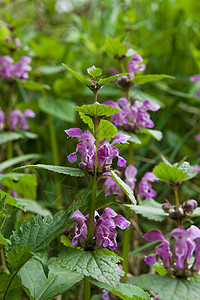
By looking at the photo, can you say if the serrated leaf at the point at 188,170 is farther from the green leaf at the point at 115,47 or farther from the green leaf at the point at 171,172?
the green leaf at the point at 115,47

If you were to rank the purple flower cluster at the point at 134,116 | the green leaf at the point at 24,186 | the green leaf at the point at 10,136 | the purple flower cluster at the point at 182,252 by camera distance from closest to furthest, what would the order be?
the purple flower cluster at the point at 182,252 < the purple flower cluster at the point at 134,116 < the green leaf at the point at 24,186 < the green leaf at the point at 10,136

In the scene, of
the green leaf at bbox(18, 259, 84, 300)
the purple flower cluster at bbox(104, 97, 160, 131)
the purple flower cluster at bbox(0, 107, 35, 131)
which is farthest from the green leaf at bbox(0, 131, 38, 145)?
the green leaf at bbox(18, 259, 84, 300)

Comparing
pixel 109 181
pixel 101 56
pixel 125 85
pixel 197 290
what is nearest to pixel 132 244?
pixel 109 181

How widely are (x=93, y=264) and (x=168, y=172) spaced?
27 centimetres

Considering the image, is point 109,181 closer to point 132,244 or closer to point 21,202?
point 21,202

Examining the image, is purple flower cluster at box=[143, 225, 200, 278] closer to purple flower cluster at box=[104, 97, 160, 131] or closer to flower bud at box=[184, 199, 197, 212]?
flower bud at box=[184, 199, 197, 212]

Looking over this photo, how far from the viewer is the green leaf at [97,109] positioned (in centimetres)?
82

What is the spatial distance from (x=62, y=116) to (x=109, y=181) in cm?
122

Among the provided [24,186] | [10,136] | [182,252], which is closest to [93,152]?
[182,252]

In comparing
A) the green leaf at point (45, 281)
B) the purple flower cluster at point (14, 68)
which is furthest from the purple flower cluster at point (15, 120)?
the green leaf at point (45, 281)

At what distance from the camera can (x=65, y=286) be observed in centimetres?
93

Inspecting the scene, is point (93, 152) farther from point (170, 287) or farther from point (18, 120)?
point (18, 120)

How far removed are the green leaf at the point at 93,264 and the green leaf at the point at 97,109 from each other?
34 cm

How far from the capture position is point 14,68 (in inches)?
80.9
